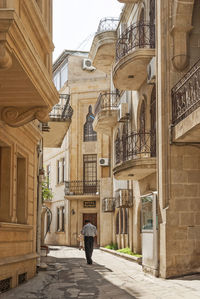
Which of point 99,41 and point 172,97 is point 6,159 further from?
point 99,41

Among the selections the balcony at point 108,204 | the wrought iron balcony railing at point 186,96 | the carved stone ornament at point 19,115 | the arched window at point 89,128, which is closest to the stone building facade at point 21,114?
the carved stone ornament at point 19,115

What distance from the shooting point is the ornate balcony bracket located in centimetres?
1399

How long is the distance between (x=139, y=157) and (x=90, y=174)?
21232mm

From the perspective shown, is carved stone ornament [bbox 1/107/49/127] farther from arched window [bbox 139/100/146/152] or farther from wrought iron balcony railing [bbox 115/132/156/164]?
arched window [bbox 139/100/146/152]

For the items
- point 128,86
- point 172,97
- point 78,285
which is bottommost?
point 78,285

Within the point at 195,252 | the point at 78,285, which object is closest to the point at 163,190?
the point at 195,252

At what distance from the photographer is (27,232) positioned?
520 inches

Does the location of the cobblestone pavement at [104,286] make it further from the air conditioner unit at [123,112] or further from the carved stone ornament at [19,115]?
the air conditioner unit at [123,112]

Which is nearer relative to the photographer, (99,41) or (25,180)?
(25,180)

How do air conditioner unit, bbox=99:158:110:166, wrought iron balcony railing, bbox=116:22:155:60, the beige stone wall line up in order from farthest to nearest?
air conditioner unit, bbox=99:158:110:166 → wrought iron balcony railing, bbox=116:22:155:60 → the beige stone wall

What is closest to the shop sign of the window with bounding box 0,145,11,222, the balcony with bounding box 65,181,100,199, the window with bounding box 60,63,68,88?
the balcony with bounding box 65,181,100,199

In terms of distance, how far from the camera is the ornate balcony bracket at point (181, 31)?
13988 millimetres

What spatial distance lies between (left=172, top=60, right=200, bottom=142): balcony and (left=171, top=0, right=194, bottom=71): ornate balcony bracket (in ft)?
1.54

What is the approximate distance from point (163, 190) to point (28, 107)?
469 cm
